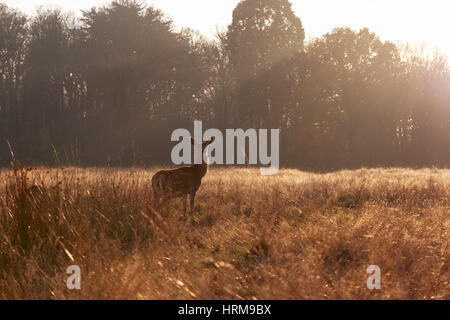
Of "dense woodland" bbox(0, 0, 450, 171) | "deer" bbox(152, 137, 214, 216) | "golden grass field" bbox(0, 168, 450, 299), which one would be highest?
"dense woodland" bbox(0, 0, 450, 171)

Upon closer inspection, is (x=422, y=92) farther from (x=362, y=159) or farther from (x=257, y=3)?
(x=257, y=3)

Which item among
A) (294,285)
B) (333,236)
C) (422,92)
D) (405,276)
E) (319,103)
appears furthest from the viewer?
(422,92)

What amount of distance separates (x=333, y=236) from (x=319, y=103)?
28.0 metres

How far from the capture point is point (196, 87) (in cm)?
3419

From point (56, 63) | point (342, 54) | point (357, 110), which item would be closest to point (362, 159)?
point (357, 110)

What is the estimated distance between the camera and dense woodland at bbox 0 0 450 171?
31656 millimetres

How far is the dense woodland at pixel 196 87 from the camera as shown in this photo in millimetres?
31656

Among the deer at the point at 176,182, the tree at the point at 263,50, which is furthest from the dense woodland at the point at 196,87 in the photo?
the deer at the point at 176,182

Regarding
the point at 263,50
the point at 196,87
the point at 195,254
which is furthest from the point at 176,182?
the point at 196,87

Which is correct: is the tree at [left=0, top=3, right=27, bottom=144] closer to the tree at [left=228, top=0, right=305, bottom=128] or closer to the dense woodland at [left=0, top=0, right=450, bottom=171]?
the dense woodland at [left=0, top=0, right=450, bottom=171]

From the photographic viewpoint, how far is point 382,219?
7.25 metres

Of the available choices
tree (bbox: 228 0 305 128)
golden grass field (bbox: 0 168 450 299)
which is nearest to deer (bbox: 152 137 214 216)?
golden grass field (bbox: 0 168 450 299)

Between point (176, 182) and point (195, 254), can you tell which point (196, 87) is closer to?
point (176, 182)

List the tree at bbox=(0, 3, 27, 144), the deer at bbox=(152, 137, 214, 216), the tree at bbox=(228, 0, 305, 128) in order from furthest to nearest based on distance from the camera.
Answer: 1. the tree at bbox=(0, 3, 27, 144)
2. the tree at bbox=(228, 0, 305, 128)
3. the deer at bbox=(152, 137, 214, 216)
